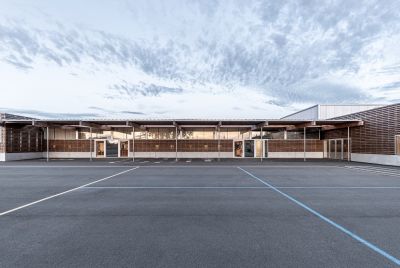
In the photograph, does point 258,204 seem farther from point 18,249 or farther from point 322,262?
point 18,249

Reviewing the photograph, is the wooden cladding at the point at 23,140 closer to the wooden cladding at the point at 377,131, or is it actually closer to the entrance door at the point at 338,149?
the wooden cladding at the point at 377,131

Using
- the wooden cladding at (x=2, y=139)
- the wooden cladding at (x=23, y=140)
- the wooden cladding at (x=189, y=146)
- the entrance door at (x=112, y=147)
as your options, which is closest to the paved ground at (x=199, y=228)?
the wooden cladding at (x=2, y=139)

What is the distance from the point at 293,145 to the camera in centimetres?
2670

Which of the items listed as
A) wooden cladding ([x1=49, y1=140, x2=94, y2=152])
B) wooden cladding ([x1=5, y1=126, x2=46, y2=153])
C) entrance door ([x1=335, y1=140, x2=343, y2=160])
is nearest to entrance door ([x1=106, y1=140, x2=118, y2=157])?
wooden cladding ([x1=49, y1=140, x2=94, y2=152])

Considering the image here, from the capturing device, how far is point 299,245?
3.73 meters

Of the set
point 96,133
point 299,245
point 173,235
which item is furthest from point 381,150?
point 96,133

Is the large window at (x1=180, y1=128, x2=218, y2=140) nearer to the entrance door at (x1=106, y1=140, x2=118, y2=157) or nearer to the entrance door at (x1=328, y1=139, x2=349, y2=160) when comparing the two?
the entrance door at (x1=106, y1=140, x2=118, y2=157)

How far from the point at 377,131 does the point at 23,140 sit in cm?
3568

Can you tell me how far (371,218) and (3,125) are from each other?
29.1m

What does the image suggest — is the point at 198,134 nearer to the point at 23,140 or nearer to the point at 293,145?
the point at 293,145

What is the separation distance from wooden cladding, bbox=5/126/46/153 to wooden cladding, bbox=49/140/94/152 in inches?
47.9

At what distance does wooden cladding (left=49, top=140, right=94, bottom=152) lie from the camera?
26.5 m

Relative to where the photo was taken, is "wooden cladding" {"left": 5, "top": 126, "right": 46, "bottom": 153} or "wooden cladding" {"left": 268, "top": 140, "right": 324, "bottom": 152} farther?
"wooden cladding" {"left": 268, "top": 140, "right": 324, "bottom": 152}

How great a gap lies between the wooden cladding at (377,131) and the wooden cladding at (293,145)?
210 inches
